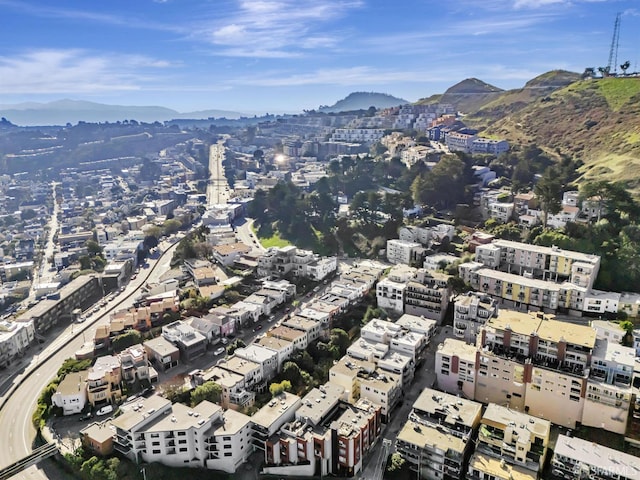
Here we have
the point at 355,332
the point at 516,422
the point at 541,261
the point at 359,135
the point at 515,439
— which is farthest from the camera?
the point at 359,135

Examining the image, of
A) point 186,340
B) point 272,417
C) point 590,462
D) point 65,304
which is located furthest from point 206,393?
point 65,304

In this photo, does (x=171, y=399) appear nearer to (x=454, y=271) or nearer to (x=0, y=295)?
(x=454, y=271)

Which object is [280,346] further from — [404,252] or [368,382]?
[404,252]

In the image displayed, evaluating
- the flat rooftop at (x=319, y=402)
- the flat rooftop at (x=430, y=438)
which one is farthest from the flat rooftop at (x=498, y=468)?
the flat rooftop at (x=319, y=402)

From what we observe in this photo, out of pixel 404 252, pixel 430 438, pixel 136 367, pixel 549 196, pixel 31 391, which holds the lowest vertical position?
pixel 31 391

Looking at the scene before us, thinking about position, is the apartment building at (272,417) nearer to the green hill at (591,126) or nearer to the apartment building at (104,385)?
the apartment building at (104,385)

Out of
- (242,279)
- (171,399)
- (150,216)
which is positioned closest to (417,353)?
(171,399)
